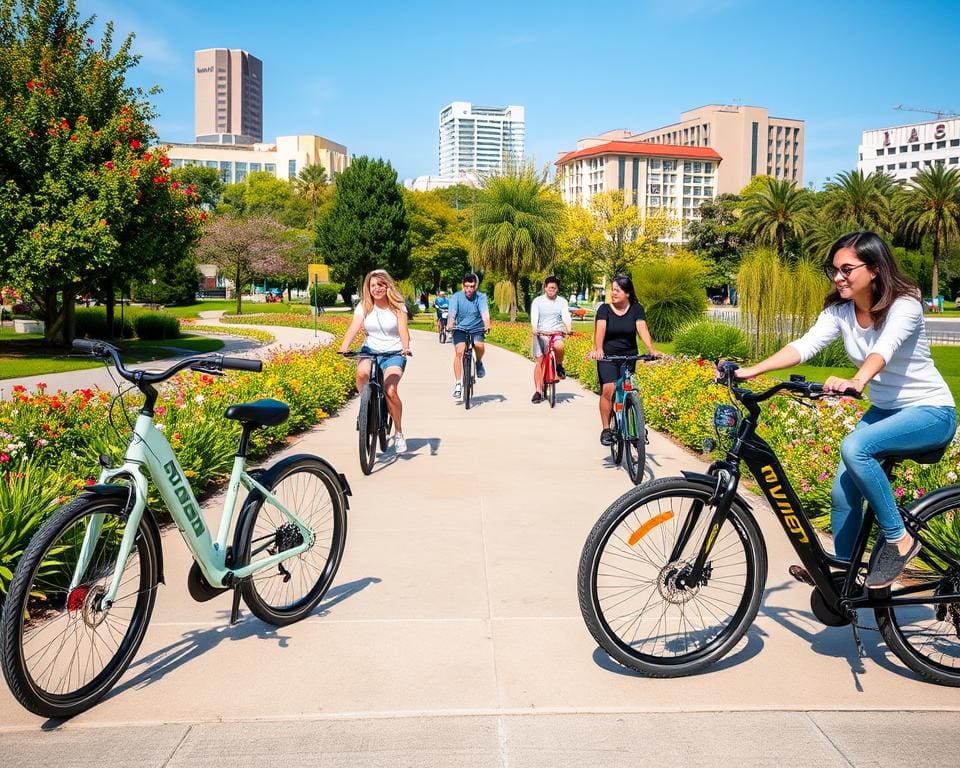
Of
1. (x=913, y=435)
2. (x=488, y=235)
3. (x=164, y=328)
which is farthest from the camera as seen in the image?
(x=488, y=235)

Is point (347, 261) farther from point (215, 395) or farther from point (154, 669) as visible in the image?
point (154, 669)

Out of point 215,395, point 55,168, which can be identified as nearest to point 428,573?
point 215,395

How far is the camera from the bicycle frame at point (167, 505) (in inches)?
131

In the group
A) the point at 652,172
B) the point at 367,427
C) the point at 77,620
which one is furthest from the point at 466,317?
the point at 652,172

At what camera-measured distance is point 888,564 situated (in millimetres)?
3658

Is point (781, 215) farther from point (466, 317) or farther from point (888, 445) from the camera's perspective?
point (888, 445)

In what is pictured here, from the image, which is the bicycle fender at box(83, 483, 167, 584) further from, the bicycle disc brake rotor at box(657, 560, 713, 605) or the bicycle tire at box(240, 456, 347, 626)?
the bicycle disc brake rotor at box(657, 560, 713, 605)

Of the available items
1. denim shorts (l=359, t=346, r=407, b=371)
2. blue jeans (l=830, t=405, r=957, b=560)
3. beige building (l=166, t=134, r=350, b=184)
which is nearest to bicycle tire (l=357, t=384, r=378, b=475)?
denim shorts (l=359, t=346, r=407, b=371)

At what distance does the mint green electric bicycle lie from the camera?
123 inches

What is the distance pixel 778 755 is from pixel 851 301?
1.96m

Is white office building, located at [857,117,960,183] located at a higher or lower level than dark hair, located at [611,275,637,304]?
higher

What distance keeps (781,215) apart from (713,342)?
49.7 m

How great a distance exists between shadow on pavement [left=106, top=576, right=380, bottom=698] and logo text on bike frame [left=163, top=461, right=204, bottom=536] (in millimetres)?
660

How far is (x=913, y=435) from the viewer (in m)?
3.63
